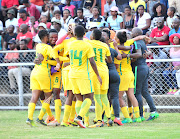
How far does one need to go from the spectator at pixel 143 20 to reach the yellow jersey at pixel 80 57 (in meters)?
6.57

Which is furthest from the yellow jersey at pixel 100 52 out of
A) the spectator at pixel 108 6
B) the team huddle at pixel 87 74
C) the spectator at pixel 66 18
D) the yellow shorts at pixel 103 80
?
the spectator at pixel 108 6

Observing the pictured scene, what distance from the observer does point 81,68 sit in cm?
810

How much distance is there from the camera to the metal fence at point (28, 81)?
38.0ft

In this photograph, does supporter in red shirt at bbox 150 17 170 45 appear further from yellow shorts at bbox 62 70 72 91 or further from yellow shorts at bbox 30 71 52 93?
yellow shorts at bbox 30 71 52 93

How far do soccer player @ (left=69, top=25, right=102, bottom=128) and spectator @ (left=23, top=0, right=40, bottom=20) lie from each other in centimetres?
940

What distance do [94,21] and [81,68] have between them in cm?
622

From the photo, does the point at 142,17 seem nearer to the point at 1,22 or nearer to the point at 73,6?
the point at 73,6

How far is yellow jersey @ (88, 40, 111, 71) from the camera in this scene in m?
8.52

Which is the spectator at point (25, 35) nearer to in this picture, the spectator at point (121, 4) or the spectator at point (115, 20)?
the spectator at point (115, 20)

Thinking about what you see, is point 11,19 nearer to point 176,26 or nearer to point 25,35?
point 25,35

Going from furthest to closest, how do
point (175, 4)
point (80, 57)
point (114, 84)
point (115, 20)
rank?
point (115, 20)
point (175, 4)
point (114, 84)
point (80, 57)

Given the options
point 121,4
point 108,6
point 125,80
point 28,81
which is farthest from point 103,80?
point 121,4

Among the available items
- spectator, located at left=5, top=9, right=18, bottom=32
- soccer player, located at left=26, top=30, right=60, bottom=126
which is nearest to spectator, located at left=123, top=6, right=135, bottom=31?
spectator, located at left=5, top=9, right=18, bottom=32

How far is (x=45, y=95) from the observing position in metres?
9.24
